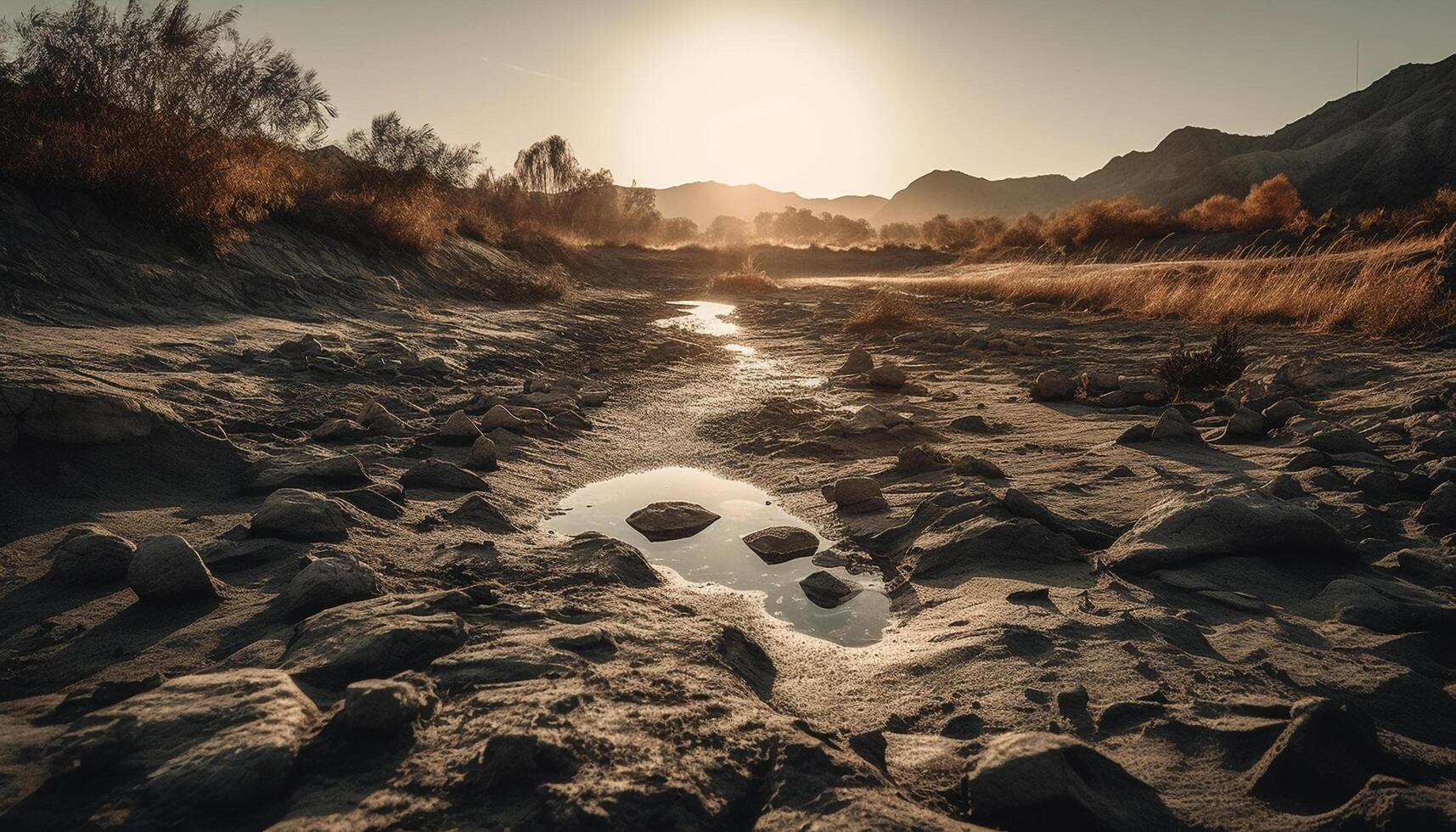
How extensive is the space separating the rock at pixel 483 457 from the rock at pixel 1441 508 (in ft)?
14.7

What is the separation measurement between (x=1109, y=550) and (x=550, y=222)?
35899 millimetres

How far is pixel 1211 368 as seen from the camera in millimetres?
5711

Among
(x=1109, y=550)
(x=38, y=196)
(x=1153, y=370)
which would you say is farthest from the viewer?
(x=1153, y=370)

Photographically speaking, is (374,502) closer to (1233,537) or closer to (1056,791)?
(1056,791)

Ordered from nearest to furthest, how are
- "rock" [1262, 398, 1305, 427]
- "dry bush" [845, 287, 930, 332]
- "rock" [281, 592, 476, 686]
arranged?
"rock" [281, 592, 476, 686], "rock" [1262, 398, 1305, 427], "dry bush" [845, 287, 930, 332]

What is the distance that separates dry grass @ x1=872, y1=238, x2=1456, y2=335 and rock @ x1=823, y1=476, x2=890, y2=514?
612cm

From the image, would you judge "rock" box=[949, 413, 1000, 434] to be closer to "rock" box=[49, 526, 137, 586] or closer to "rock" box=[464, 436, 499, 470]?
"rock" box=[464, 436, 499, 470]

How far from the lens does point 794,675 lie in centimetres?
229

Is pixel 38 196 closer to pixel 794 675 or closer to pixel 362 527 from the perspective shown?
pixel 362 527

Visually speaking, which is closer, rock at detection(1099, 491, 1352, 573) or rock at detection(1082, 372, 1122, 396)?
rock at detection(1099, 491, 1352, 573)

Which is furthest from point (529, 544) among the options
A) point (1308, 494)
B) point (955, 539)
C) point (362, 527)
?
point (1308, 494)

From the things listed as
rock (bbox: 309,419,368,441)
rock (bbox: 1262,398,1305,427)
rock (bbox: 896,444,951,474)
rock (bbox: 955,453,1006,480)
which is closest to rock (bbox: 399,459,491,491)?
rock (bbox: 309,419,368,441)

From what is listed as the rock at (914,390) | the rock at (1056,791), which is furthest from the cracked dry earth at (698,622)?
the rock at (914,390)

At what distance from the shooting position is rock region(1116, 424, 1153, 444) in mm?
4434
